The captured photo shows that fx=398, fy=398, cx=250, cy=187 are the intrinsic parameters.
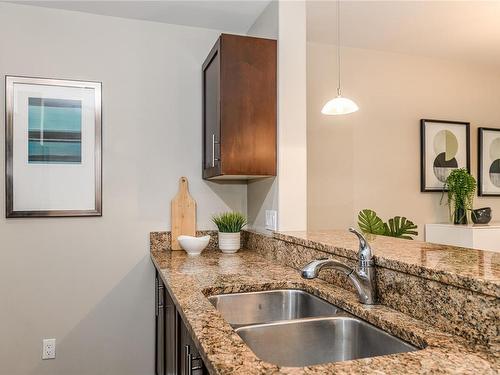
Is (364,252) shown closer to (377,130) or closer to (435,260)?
(435,260)

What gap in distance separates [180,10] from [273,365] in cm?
224

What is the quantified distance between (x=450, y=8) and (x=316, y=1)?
89 cm

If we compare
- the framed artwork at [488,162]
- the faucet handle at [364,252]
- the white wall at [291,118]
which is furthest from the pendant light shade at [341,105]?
the framed artwork at [488,162]

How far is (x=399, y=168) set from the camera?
10.9ft

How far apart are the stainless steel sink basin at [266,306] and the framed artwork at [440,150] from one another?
2158mm

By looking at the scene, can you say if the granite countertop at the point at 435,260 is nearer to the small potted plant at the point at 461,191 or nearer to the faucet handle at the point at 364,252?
the faucet handle at the point at 364,252

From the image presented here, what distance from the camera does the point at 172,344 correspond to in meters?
1.89

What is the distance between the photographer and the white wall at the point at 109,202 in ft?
7.77

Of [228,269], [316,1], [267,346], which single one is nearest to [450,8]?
[316,1]

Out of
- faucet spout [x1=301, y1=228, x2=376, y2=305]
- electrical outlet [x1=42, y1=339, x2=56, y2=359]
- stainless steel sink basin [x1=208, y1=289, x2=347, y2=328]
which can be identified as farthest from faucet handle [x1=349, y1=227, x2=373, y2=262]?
electrical outlet [x1=42, y1=339, x2=56, y2=359]

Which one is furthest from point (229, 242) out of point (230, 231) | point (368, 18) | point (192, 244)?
point (368, 18)

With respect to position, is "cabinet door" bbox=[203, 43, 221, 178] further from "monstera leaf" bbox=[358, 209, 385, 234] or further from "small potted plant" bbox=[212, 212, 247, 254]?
"monstera leaf" bbox=[358, 209, 385, 234]

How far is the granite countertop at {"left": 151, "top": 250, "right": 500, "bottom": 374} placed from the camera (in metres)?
0.88

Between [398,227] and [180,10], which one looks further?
[398,227]
